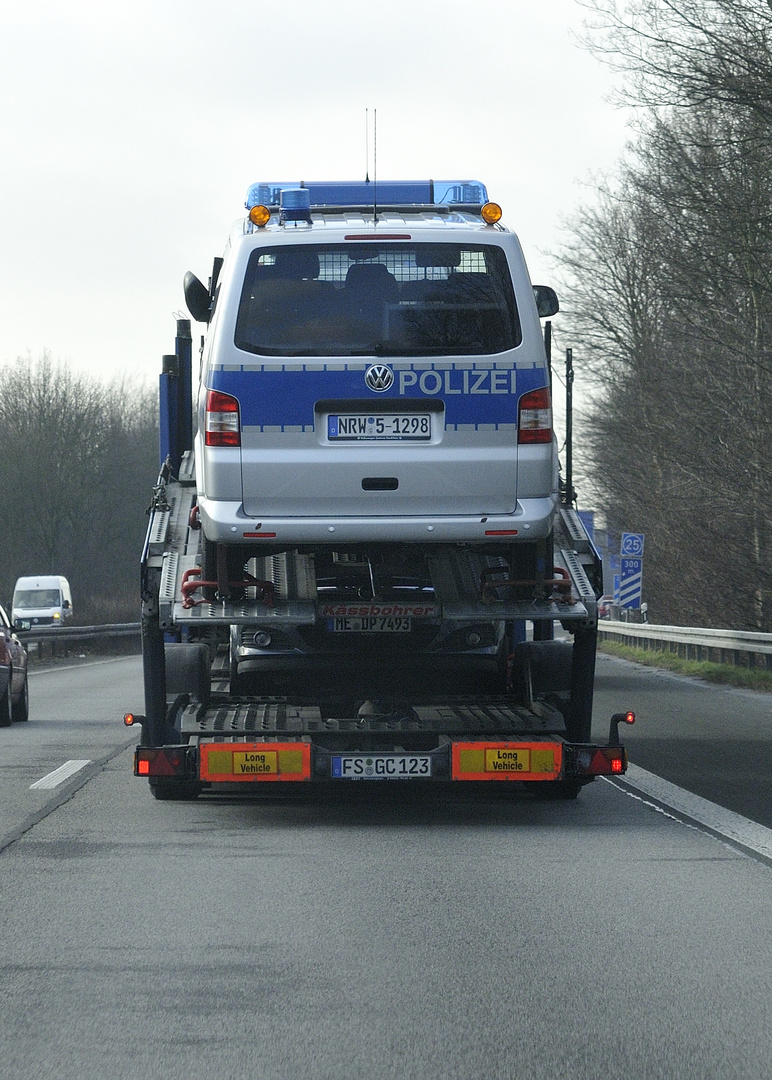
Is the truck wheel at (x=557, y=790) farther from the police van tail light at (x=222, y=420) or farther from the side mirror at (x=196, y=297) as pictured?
the side mirror at (x=196, y=297)

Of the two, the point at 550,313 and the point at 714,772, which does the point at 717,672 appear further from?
the point at 550,313

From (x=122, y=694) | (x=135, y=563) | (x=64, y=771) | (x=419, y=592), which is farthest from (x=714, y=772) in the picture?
(x=135, y=563)

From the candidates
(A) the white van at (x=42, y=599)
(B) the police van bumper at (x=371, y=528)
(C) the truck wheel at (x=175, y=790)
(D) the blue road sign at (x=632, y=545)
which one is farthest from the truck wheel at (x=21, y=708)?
(A) the white van at (x=42, y=599)

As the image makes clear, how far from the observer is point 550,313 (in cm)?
945

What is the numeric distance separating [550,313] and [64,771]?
5.35 meters

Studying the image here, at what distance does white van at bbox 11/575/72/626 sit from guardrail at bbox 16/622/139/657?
10.2 meters

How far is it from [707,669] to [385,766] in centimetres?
1730

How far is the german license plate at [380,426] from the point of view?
28.0 ft

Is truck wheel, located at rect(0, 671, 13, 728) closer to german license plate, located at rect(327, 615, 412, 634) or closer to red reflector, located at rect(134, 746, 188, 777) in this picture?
red reflector, located at rect(134, 746, 188, 777)

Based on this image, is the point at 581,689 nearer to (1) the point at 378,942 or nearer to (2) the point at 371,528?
(2) the point at 371,528

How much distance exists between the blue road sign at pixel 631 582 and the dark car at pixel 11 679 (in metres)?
22.7

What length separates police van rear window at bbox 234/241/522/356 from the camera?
340 inches

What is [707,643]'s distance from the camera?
26.0 m

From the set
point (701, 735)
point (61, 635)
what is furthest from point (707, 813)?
point (61, 635)
